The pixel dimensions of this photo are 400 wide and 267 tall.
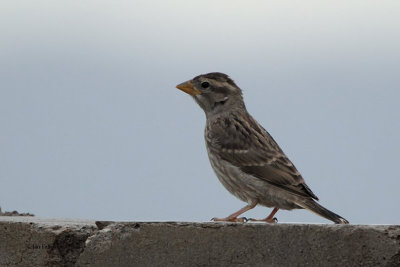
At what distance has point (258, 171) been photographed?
7781 mm

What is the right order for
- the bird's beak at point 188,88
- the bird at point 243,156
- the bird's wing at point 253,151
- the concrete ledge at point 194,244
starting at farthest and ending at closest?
1. the bird's beak at point 188,88
2. the bird's wing at point 253,151
3. the bird at point 243,156
4. the concrete ledge at point 194,244

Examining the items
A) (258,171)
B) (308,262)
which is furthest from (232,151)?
(308,262)

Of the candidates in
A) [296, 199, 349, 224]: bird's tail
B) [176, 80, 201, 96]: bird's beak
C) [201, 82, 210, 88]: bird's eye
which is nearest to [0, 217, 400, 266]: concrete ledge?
[296, 199, 349, 224]: bird's tail

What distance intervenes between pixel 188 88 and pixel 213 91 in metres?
0.31

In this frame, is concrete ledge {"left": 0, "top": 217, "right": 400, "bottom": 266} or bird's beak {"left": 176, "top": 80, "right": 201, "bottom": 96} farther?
bird's beak {"left": 176, "top": 80, "right": 201, "bottom": 96}

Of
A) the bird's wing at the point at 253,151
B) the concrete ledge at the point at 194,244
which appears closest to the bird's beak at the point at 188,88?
the bird's wing at the point at 253,151

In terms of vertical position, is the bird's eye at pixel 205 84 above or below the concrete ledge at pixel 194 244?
above

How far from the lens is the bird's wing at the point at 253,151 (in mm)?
7621

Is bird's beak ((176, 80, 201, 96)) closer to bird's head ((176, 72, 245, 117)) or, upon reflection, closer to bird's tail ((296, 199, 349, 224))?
bird's head ((176, 72, 245, 117))

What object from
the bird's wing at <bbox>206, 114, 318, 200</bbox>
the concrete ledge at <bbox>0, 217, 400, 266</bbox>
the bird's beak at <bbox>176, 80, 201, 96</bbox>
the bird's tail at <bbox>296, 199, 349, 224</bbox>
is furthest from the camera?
the bird's beak at <bbox>176, 80, 201, 96</bbox>

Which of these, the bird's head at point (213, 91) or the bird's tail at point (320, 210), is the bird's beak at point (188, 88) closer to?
the bird's head at point (213, 91)

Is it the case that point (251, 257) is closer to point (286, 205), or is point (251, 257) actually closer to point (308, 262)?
point (308, 262)

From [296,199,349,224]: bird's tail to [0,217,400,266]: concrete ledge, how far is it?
52.4 inches

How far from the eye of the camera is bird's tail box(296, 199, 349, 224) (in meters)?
6.73
